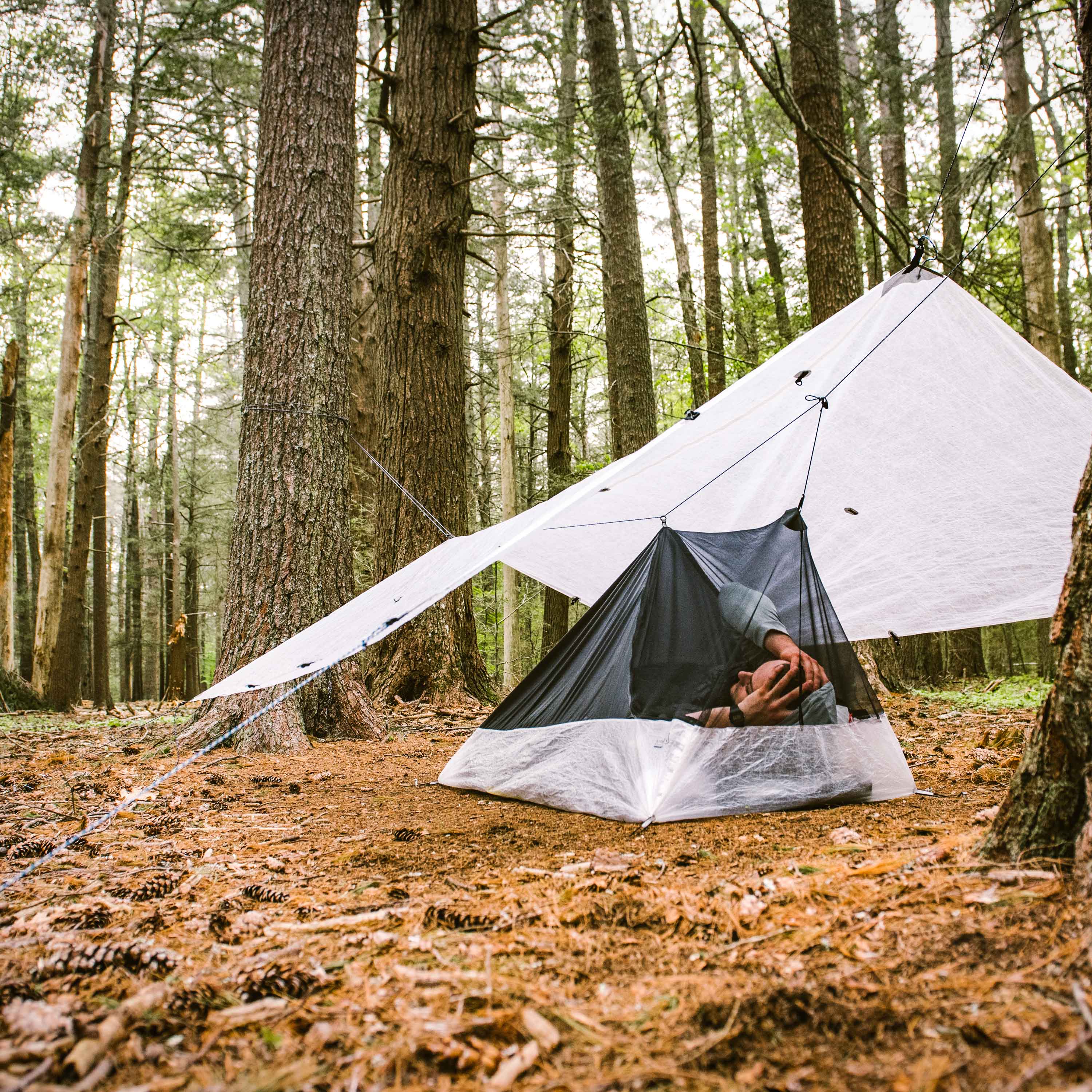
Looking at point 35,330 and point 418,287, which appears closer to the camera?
point 418,287

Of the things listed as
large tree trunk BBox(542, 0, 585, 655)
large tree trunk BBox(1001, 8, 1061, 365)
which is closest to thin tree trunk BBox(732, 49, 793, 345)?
large tree trunk BBox(542, 0, 585, 655)

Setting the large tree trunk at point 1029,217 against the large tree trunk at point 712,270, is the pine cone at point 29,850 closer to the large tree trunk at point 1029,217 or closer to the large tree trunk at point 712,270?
the large tree trunk at point 712,270

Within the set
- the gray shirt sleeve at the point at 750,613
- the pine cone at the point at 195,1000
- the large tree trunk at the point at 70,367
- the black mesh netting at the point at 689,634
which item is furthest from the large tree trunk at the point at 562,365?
the pine cone at the point at 195,1000

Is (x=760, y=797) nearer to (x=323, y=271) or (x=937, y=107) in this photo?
(x=323, y=271)

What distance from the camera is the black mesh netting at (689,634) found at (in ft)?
9.37

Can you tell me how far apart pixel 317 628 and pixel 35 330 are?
51.0 feet

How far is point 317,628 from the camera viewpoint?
113 inches

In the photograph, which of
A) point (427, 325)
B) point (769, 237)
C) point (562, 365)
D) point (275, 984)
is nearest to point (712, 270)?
point (769, 237)

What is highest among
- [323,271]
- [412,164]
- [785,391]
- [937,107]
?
[937,107]

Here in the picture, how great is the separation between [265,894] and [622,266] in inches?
269

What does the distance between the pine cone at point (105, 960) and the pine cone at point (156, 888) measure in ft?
1.40

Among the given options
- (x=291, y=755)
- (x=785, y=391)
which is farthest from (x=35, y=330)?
(x=785, y=391)

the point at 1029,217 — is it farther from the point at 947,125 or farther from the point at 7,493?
the point at 7,493

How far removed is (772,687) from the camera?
2791mm
